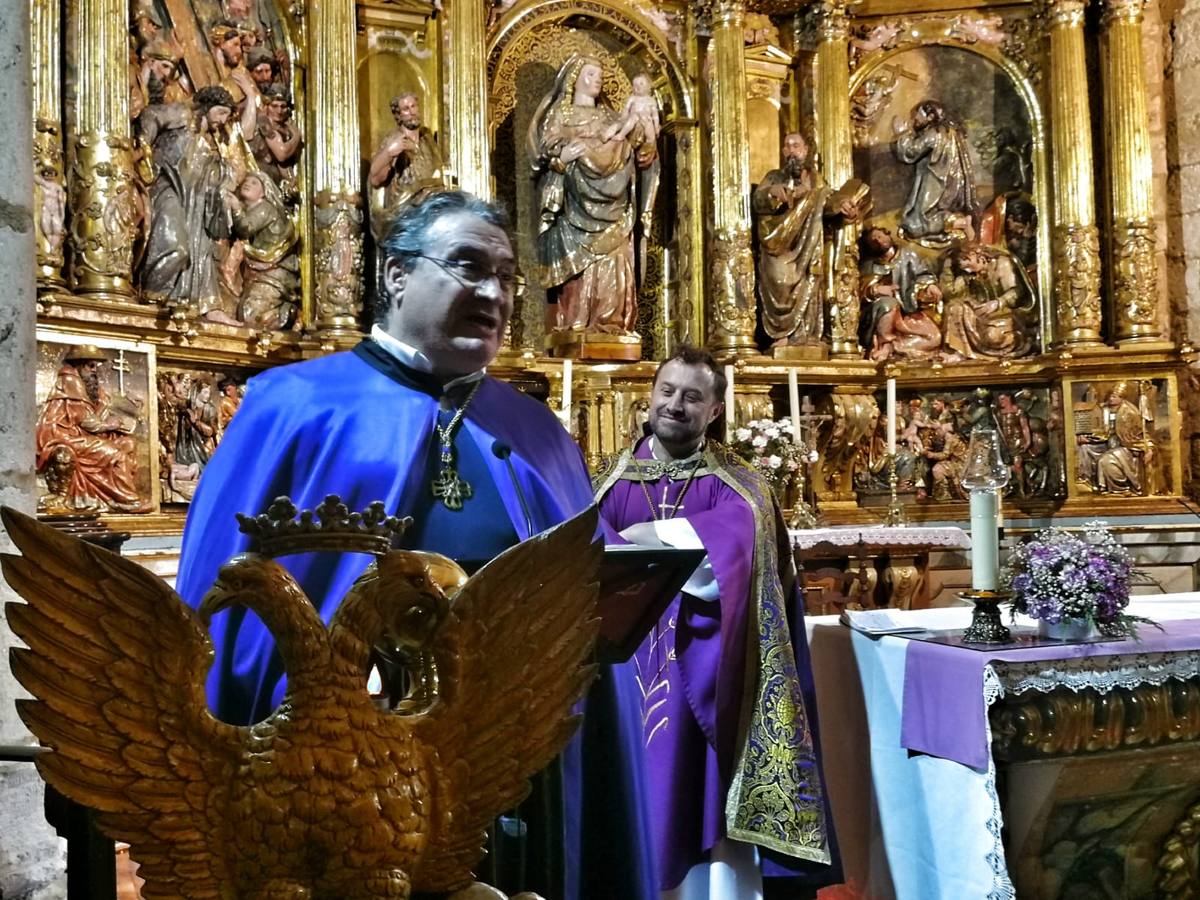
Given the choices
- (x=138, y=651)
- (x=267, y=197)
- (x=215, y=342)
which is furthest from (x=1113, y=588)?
(x=267, y=197)

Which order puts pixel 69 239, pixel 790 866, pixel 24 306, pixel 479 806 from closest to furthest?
pixel 479 806
pixel 24 306
pixel 790 866
pixel 69 239

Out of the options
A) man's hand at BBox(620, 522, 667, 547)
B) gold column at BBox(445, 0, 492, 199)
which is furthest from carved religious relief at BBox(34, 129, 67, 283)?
man's hand at BBox(620, 522, 667, 547)

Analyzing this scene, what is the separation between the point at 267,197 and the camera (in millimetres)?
7449

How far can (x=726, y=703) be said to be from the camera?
3.84m

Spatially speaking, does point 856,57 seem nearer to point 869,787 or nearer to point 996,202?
point 996,202

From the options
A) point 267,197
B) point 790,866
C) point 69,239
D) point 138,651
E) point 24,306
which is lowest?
point 790,866

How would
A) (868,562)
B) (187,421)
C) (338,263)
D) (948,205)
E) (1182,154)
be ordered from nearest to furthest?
(187,421) < (868,562) < (338,263) < (1182,154) < (948,205)

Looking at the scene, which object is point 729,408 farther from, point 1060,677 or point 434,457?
point 434,457

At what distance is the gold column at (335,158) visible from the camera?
7473mm

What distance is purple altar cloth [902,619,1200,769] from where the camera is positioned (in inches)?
132

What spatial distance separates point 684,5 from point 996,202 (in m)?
2.95

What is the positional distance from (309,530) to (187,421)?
227 inches

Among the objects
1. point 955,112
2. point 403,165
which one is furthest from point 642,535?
point 955,112

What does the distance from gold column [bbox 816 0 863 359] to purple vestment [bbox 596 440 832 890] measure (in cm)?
523
